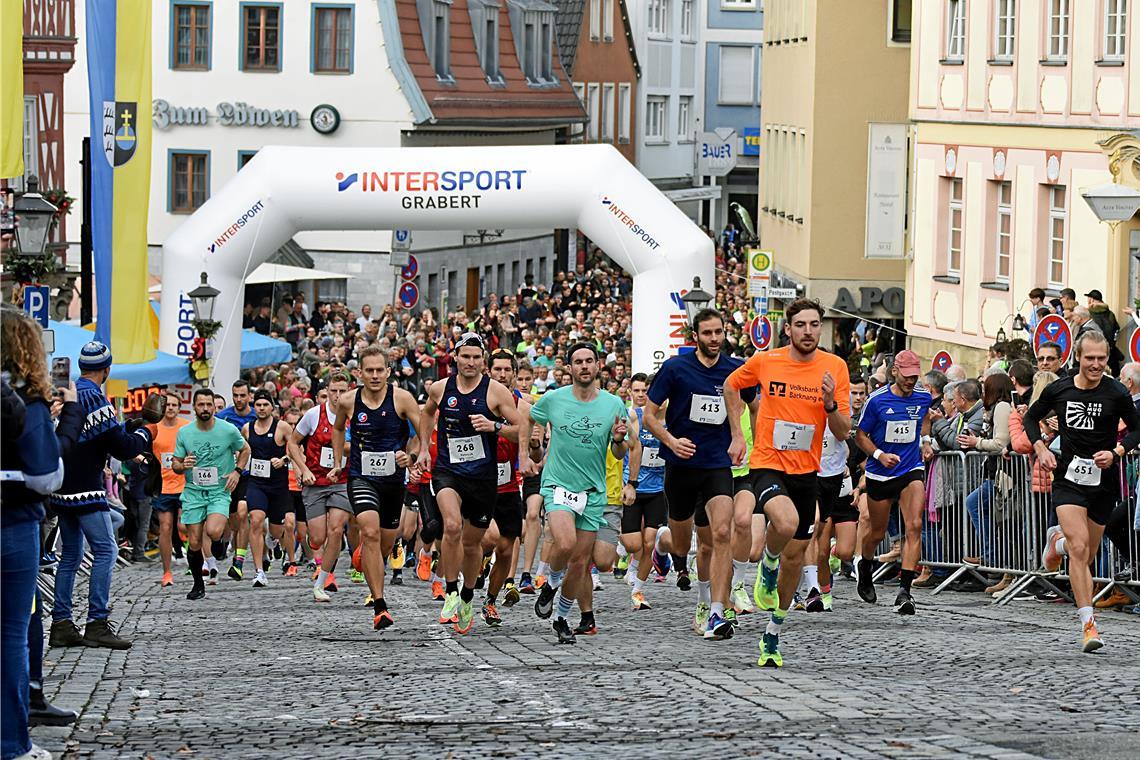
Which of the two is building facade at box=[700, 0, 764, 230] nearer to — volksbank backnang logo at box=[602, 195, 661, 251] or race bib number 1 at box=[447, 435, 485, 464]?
volksbank backnang logo at box=[602, 195, 661, 251]

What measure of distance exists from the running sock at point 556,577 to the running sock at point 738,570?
0.98m

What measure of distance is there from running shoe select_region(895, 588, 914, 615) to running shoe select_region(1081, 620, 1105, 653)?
2529 millimetres

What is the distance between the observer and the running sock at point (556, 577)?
1419 cm

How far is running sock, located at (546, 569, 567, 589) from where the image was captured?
14.2 metres

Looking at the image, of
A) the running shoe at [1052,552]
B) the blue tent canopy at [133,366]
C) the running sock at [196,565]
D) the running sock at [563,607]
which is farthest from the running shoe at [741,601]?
the blue tent canopy at [133,366]

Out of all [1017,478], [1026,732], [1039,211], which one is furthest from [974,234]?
[1026,732]

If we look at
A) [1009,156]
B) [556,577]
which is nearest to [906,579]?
[556,577]

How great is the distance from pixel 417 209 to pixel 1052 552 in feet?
55.3

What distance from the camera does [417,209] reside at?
32375 mm

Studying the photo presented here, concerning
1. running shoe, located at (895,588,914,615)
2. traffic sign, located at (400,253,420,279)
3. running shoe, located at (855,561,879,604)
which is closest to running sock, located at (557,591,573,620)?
running shoe, located at (895,588,914,615)

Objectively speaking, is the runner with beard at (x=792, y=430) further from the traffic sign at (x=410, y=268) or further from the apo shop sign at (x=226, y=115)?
the apo shop sign at (x=226, y=115)

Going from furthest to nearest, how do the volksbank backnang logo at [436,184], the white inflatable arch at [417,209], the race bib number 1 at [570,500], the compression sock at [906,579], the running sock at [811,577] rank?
the volksbank backnang logo at [436,184] → the white inflatable arch at [417,209] → the running sock at [811,577] → the compression sock at [906,579] → the race bib number 1 at [570,500]

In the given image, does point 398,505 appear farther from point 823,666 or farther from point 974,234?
point 974,234

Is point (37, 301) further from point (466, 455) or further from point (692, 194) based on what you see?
point (692, 194)
